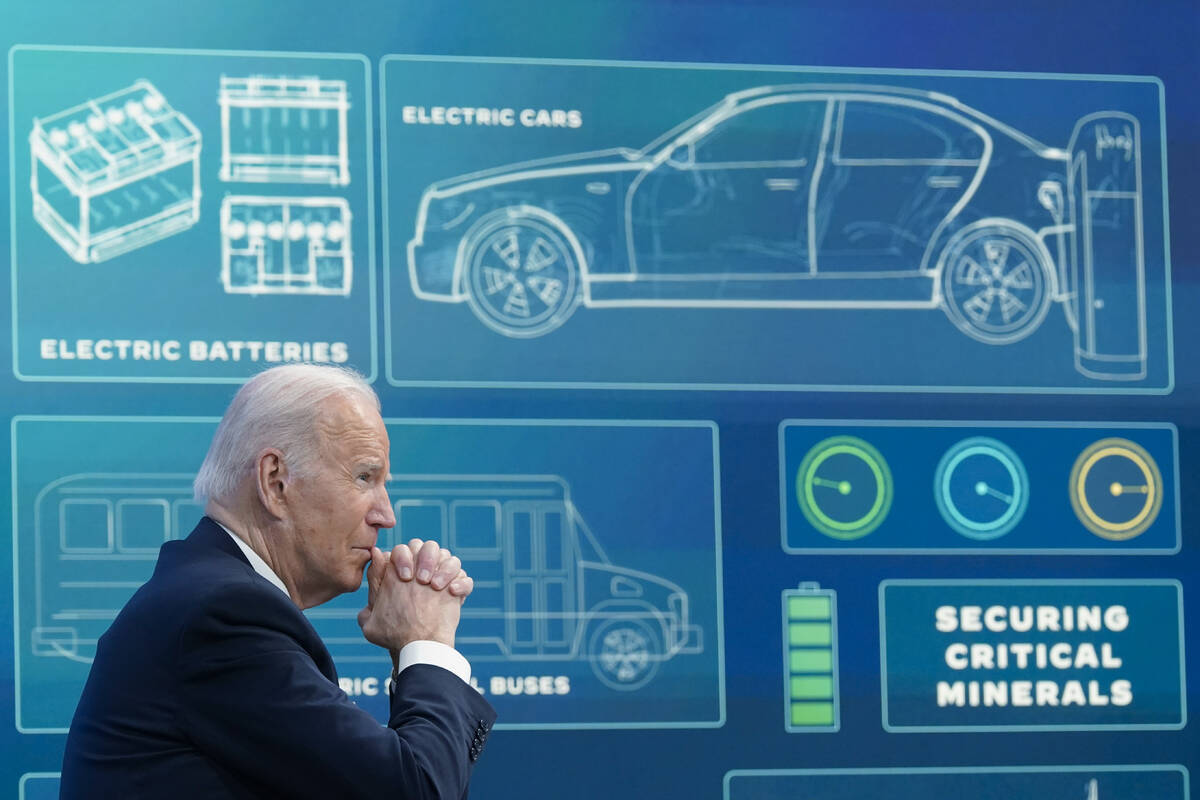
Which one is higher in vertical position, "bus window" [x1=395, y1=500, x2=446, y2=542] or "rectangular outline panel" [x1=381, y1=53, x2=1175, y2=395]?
"rectangular outline panel" [x1=381, y1=53, x2=1175, y2=395]

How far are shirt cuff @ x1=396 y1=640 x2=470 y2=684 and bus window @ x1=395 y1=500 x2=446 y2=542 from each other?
5.01 feet

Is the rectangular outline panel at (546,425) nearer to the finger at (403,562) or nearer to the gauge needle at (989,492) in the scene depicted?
the gauge needle at (989,492)

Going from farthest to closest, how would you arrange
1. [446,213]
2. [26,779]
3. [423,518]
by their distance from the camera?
1. [446,213]
2. [423,518]
3. [26,779]

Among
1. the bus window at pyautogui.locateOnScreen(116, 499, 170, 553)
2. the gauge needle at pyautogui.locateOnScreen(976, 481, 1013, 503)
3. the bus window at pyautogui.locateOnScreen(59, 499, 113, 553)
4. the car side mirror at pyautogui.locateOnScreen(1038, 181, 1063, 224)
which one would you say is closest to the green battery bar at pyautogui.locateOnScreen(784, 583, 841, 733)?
the gauge needle at pyautogui.locateOnScreen(976, 481, 1013, 503)

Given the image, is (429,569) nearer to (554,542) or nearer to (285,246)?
(554,542)

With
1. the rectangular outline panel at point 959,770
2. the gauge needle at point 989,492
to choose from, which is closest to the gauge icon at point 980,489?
the gauge needle at point 989,492

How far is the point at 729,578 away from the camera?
4070mm

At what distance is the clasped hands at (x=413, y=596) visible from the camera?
2424 mm

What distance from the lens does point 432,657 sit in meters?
2.36

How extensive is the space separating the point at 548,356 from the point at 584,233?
31 cm

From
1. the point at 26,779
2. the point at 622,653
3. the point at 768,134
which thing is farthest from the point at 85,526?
the point at 768,134

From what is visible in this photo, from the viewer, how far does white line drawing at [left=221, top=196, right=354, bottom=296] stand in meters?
3.93

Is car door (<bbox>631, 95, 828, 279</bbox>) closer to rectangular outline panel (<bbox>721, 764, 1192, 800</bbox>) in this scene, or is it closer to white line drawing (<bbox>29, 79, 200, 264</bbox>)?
white line drawing (<bbox>29, 79, 200, 264</bbox>)

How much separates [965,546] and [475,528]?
1160mm
